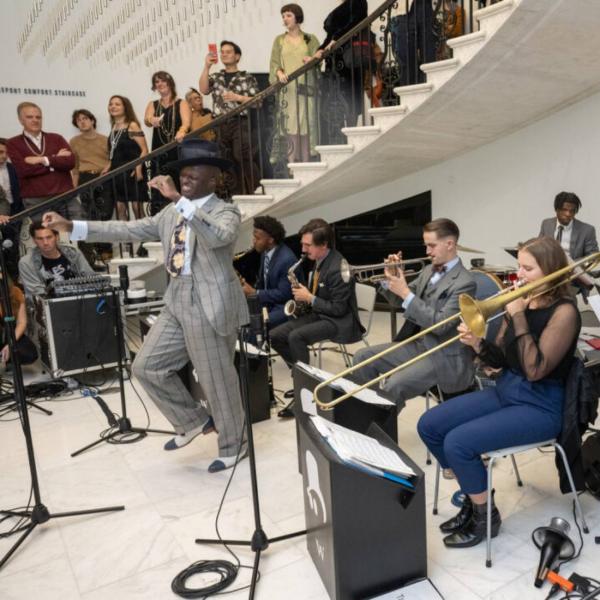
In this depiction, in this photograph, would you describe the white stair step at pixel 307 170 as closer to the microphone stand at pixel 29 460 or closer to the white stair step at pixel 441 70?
the white stair step at pixel 441 70

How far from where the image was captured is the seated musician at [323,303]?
3727 millimetres

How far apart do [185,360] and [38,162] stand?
3311 millimetres

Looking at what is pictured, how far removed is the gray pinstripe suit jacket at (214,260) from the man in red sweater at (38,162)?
2736 mm

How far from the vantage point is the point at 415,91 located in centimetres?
455

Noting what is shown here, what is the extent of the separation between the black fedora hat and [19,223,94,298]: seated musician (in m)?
2.24

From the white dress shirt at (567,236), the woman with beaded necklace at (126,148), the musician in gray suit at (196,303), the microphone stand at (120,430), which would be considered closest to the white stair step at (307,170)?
the woman with beaded necklace at (126,148)

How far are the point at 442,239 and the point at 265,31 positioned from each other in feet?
18.1

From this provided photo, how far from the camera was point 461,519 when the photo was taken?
2.20 metres

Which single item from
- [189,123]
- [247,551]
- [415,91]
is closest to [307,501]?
[247,551]

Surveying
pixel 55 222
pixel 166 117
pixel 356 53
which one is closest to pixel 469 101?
pixel 356 53

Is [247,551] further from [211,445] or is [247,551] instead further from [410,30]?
[410,30]

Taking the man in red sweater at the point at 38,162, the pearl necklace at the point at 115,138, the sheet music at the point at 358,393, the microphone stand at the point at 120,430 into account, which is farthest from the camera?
the pearl necklace at the point at 115,138

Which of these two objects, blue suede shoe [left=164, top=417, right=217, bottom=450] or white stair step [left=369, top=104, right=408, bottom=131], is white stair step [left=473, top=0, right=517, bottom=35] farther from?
blue suede shoe [left=164, top=417, right=217, bottom=450]

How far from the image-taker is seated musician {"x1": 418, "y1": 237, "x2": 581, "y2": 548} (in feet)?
6.51
